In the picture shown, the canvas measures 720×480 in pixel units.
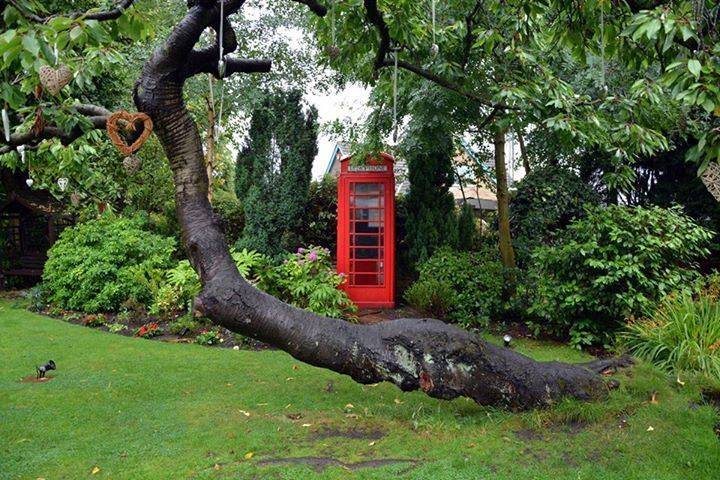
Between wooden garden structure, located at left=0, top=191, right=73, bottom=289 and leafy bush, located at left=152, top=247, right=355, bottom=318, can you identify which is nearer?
leafy bush, located at left=152, top=247, right=355, bottom=318

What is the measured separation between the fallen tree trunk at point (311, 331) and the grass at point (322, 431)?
0.78 feet

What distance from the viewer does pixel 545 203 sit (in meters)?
9.62

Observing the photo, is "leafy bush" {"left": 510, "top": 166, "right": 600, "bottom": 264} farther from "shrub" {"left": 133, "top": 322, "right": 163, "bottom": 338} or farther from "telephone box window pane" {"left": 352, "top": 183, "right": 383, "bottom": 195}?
"shrub" {"left": 133, "top": 322, "right": 163, "bottom": 338}

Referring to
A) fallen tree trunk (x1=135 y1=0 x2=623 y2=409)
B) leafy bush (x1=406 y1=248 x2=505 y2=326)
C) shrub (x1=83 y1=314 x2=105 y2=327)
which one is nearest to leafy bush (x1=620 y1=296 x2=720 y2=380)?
fallen tree trunk (x1=135 y1=0 x2=623 y2=409)

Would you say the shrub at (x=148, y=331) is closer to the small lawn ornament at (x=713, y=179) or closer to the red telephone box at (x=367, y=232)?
the red telephone box at (x=367, y=232)

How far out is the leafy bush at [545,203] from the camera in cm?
951

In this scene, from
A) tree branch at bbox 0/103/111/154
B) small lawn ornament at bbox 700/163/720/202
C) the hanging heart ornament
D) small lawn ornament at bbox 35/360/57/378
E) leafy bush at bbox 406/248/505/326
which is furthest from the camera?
leafy bush at bbox 406/248/505/326

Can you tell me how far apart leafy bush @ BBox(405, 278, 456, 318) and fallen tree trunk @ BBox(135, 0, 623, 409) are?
3.98 metres

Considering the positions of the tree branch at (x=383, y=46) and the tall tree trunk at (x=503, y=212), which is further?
the tall tree trunk at (x=503, y=212)

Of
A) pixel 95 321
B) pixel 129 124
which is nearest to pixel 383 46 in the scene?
pixel 129 124

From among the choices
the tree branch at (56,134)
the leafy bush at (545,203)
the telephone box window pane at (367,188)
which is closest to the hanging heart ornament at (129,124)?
the tree branch at (56,134)

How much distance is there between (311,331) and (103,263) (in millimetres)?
6607

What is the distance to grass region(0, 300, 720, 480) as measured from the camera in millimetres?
3406

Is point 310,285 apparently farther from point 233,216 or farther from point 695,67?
point 695,67
